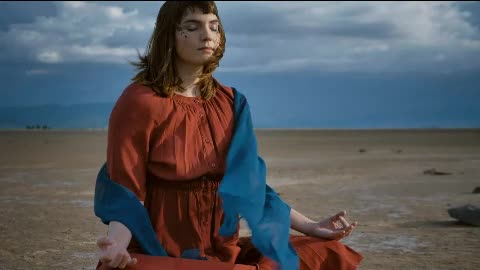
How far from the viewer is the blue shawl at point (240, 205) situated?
8.13ft

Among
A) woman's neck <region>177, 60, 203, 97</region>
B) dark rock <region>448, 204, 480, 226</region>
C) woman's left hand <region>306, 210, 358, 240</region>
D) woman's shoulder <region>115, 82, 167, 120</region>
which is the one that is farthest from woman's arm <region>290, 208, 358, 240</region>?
dark rock <region>448, 204, 480, 226</region>

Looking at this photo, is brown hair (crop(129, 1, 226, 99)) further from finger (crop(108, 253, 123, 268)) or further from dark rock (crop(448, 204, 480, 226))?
dark rock (crop(448, 204, 480, 226))

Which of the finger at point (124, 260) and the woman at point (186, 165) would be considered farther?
the woman at point (186, 165)

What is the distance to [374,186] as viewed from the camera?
434 inches

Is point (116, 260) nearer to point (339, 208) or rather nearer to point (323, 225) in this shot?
point (323, 225)

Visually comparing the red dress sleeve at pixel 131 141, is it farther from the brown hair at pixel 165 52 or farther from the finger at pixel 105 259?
the finger at pixel 105 259

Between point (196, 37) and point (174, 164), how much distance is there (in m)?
0.51

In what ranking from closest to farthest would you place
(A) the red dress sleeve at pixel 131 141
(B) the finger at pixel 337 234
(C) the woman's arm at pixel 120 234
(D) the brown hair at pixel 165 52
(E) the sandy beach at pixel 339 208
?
1. (C) the woman's arm at pixel 120 234
2. (A) the red dress sleeve at pixel 131 141
3. (D) the brown hair at pixel 165 52
4. (B) the finger at pixel 337 234
5. (E) the sandy beach at pixel 339 208

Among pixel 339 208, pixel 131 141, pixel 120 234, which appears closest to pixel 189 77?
pixel 131 141

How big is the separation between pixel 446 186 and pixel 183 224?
8794 mm

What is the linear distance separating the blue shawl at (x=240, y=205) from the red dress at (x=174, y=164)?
0.05 metres

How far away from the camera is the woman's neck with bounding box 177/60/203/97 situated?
274 centimetres

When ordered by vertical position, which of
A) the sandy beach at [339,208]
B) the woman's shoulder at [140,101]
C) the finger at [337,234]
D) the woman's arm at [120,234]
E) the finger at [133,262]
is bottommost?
the sandy beach at [339,208]

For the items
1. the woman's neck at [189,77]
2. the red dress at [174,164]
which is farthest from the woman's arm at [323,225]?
the woman's neck at [189,77]
